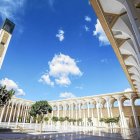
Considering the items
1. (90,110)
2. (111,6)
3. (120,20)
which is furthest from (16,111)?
(111,6)

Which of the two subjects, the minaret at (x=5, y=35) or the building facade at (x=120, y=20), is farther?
the minaret at (x=5, y=35)

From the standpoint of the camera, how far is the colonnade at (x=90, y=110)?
1567 inches

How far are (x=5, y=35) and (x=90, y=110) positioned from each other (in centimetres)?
3435

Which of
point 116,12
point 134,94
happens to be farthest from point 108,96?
point 116,12

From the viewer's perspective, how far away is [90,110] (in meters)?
48.0

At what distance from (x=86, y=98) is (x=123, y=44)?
3676cm

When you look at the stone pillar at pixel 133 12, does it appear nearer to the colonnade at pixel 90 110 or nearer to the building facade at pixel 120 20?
the building facade at pixel 120 20

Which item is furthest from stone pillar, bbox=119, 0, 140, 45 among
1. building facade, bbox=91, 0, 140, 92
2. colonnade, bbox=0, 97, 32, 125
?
colonnade, bbox=0, 97, 32, 125

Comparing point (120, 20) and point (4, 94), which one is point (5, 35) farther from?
point (120, 20)

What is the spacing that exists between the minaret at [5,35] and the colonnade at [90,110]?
85.4 ft

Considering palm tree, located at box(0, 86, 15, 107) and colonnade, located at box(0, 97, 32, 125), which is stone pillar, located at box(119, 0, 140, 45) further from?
colonnade, located at box(0, 97, 32, 125)

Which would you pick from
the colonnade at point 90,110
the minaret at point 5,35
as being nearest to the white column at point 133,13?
the minaret at point 5,35

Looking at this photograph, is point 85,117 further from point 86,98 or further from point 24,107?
point 24,107

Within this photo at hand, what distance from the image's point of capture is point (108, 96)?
41750 mm
